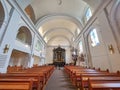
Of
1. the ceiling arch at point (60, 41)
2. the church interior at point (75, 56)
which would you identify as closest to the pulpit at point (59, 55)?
the ceiling arch at point (60, 41)

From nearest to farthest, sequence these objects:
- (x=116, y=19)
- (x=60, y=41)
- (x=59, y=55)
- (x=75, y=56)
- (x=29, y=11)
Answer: (x=116, y=19) < (x=29, y=11) < (x=75, y=56) < (x=59, y=55) < (x=60, y=41)

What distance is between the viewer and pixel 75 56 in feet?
44.3

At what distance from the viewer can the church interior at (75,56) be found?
2.54 metres

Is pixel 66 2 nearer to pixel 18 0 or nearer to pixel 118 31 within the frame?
pixel 18 0

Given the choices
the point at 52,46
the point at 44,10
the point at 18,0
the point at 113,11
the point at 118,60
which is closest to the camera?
the point at 118,60

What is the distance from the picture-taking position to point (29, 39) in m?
8.88

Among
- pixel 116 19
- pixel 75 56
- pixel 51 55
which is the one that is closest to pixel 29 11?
pixel 116 19

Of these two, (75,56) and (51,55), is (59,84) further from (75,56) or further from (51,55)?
(51,55)

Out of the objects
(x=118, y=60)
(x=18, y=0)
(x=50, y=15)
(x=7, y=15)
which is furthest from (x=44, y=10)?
(x=118, y=60)

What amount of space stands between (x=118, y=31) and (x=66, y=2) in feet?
20.3

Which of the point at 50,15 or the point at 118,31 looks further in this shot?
the point at 50,15

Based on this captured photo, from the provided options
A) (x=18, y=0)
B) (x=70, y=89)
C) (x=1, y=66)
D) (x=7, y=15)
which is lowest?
(x=70, y=89)

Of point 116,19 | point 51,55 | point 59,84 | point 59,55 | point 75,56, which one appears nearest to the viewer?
point 59,84

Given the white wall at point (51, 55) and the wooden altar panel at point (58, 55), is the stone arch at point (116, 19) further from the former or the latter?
the white wall at point (51, 55)
